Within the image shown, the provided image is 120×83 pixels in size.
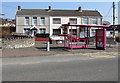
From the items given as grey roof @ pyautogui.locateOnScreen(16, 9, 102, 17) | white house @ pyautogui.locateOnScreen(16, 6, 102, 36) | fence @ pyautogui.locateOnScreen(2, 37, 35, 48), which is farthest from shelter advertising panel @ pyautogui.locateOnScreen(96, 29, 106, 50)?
grey roof @ pyautogui.locateOnScreen(16, 9, 102, 17)

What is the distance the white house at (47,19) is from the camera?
42875 millimetres

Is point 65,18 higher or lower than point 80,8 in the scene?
lower

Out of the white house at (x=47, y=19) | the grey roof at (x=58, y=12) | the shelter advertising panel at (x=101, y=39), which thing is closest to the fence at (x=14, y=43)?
the shelter advertising panel at (x=101, y=39)

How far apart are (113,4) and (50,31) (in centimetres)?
1626

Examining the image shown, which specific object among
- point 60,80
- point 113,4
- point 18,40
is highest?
point 113,4

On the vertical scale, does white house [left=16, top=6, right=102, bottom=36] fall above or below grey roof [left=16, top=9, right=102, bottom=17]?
below

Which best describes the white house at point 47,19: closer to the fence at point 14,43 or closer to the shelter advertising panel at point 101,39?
the fence at point 14,43

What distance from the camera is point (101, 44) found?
1756 cm

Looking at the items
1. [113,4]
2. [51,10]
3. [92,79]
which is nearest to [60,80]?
[92,79]

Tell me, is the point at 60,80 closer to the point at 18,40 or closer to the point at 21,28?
the point at 18,40

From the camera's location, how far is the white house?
42875mm

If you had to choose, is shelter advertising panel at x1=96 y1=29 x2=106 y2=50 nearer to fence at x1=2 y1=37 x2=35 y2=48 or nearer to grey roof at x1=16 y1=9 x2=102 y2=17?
fence at x1=2 y1=37 x2=35 y2=48

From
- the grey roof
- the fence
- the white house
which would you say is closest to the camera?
the fence

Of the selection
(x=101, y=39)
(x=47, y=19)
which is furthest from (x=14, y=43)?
(x=47, y=19)
